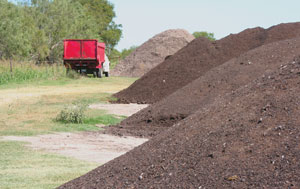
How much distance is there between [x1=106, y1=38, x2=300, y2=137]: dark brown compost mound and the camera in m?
12.4

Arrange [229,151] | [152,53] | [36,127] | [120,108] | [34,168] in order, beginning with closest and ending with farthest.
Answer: [229,151] < [34,168] < [36,127] < [120,108] < [152,53]

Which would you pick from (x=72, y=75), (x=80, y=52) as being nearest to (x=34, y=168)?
(x=72, y=75)

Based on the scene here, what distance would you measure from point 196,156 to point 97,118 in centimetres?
855

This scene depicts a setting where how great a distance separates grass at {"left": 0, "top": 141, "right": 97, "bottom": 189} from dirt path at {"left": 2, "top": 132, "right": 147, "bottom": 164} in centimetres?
41

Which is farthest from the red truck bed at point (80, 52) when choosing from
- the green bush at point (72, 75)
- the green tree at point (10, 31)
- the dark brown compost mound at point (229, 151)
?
the dark brown compost mound at point (229, 151)

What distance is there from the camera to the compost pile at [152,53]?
139ft

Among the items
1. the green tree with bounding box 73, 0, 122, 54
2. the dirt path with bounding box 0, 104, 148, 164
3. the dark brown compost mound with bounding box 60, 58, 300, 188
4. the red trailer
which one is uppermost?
the green tree with bounding box 73, 0, 122, 54

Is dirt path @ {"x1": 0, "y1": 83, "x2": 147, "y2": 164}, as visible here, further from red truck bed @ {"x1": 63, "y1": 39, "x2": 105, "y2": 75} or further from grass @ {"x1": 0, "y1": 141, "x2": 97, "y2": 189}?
red truck bed @ {"x1": 63, "y1": 39, "x2": 105, "y2": 75}

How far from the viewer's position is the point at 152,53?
4462 cm

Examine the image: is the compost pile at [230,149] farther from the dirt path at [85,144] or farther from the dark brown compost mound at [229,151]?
the dirt path at [85,144]

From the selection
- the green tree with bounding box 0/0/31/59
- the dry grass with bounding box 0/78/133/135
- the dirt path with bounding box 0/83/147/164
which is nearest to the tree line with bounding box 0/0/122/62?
the green tree with bounding box 0/0/31/59

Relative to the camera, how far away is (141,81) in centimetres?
1969

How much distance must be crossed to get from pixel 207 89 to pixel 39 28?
1501 inches

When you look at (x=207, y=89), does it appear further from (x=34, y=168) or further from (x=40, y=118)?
(x=34, y=168)
